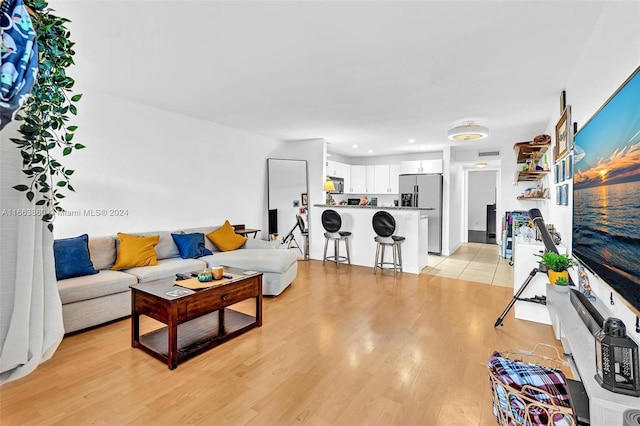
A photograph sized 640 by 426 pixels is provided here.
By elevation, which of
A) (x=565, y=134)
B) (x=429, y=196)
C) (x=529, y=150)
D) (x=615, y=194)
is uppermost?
(x=529, y=150)

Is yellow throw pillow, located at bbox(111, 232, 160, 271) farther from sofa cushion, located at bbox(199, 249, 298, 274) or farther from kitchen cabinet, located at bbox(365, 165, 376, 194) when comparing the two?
kitchen cabinet, located at bbox(365, 165, 376, 194)

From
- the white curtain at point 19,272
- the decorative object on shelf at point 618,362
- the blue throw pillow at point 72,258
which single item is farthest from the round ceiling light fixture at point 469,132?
the blue throw pillow at point 72,258

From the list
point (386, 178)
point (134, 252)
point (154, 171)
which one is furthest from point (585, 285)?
point (386, 178)

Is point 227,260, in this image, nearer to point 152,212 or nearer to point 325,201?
point 152,212

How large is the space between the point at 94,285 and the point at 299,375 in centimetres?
222

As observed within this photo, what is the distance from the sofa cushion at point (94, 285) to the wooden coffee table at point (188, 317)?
2.07 feet

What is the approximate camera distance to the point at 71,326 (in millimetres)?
2902

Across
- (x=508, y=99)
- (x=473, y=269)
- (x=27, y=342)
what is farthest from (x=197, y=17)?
(x=473, y=269)

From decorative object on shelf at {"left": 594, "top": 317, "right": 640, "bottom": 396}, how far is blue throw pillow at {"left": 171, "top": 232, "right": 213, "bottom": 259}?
4.19 metres

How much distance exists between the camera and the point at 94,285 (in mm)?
3055

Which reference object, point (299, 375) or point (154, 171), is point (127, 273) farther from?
point (299, 375)

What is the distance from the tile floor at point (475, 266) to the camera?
16.8ft

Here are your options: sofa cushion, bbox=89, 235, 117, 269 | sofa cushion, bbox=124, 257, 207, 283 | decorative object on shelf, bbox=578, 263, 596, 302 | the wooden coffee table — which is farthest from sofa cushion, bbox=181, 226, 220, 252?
decorative object on shelf, bbox=578, 263, 596, 302

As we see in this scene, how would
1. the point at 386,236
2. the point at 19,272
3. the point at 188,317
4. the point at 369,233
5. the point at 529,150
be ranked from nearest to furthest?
the point at 19,272 → the point at 188,317 → the point at 529,150 → the point at 386,236 → the point at 369,233
